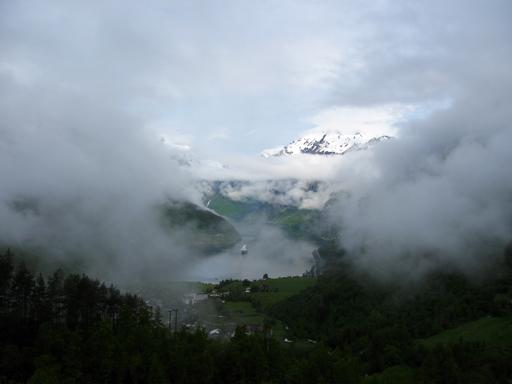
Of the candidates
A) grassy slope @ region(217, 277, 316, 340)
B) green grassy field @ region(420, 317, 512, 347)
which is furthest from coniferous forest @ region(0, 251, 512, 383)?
grassy slope @ region(217, 277, 316, 340)

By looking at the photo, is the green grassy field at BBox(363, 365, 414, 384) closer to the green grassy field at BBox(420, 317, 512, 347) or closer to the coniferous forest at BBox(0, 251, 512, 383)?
the coniferous forest at BBox(0, 251, 512, 383)

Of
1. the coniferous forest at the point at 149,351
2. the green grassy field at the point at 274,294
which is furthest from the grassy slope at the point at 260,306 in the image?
the coniferous forest at the point at 149,351

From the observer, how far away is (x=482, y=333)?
10675 centimetres

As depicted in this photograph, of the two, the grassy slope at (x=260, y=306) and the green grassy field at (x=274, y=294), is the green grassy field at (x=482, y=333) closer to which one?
the grassy slope at (x=260, y=306)

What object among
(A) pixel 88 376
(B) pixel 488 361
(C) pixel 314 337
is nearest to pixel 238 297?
(C) pixel 314 337

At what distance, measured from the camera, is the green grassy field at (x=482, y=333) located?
325 ft

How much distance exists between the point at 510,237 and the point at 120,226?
147 metres

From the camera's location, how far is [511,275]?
453 feet

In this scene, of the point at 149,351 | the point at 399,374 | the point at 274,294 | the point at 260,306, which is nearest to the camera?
the point at 149,351

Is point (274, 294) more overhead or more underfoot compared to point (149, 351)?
more overhead

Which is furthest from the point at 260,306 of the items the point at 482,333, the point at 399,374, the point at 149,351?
the point at 149,351

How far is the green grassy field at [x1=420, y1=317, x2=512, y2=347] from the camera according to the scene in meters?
99.1

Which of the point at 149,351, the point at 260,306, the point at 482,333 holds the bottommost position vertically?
the point at 149,351

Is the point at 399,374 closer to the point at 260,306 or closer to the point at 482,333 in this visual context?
the point at 482,333
